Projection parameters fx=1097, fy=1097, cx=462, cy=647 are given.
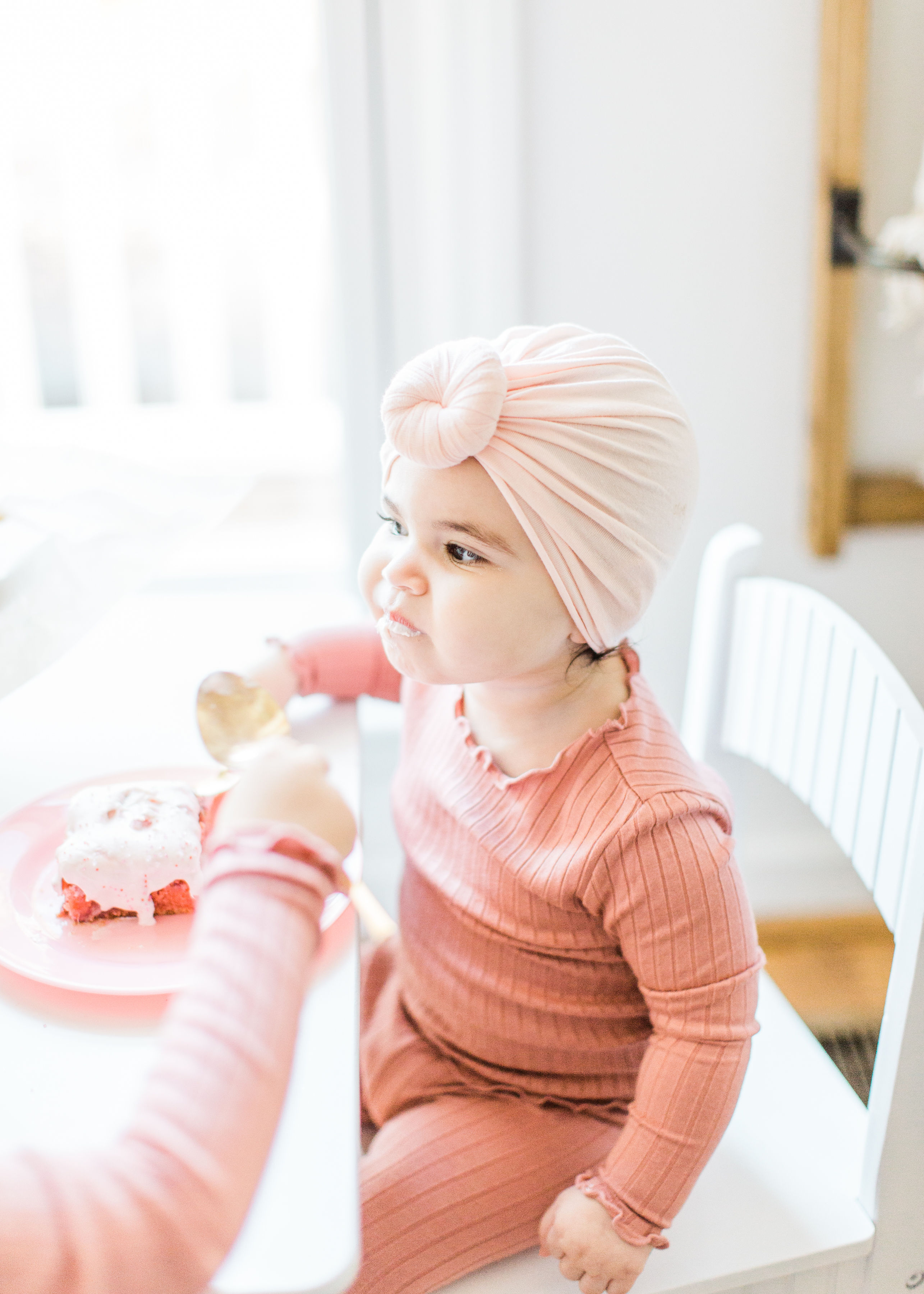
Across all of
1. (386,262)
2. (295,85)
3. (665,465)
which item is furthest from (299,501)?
(665,465)

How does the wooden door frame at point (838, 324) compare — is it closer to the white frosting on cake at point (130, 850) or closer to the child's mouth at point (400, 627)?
the child's mouth at point (400, 627)

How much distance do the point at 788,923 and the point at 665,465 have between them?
1084 millimetres

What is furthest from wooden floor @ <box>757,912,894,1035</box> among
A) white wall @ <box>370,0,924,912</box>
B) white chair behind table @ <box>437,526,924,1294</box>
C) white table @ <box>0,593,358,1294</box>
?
white table @ <box>0,593,358,1294</box>

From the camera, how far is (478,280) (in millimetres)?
1171

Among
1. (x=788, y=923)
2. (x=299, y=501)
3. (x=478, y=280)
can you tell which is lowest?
(x=788, y=923)

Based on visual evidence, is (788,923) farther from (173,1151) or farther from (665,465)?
(173,1151)

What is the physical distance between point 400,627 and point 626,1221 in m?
0.39

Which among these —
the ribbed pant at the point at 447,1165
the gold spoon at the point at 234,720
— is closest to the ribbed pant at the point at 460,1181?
the ribbed pant at the point at 447,1165

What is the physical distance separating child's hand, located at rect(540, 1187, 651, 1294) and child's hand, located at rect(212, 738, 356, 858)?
0.29m

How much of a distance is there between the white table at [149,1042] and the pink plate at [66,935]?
1 centimetres

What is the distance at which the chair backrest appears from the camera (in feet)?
2.32

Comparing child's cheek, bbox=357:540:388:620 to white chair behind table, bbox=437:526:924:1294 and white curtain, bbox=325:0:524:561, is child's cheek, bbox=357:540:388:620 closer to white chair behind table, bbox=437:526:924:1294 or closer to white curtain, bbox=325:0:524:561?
white chair behind table, bbox=437:526:924:1294

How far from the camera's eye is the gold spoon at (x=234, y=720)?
2.67 ft

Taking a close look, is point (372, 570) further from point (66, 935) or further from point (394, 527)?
point (66, 935)
